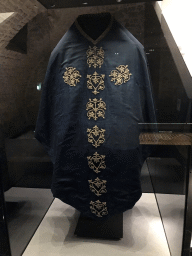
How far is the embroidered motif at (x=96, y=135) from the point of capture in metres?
1.39

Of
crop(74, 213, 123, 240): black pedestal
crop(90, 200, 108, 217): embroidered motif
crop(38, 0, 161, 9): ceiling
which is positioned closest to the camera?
crop(38, 0, 161, 9): ceiling

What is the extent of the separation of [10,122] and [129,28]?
0.94 metres

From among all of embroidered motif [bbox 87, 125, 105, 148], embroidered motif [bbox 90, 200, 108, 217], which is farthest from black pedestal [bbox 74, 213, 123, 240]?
embroidered motif [bbox 87, 125, 105, 148]

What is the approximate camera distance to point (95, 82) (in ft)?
4.60

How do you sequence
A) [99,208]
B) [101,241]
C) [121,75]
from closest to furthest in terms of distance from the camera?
[121,75], [99,208], [101,241]

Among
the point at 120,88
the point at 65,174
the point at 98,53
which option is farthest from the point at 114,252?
the point at 98,53

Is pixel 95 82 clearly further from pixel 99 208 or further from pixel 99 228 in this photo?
pixel 99 228

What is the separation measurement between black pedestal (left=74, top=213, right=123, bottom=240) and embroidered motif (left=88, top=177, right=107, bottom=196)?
33 centimetres

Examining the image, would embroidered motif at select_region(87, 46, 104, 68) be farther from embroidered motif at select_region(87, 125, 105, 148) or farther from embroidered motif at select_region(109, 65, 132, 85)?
embroidered motif at select_region(87, 125, 105, 148)

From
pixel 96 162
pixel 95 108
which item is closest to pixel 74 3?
pixel 95 108

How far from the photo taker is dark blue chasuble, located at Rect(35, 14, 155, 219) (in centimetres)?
138

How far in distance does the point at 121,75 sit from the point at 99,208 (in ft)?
2.78

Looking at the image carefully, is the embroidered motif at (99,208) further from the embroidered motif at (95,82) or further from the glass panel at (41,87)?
the embroidered motif at (95,82)

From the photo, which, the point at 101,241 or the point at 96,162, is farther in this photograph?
the point at 101,241
